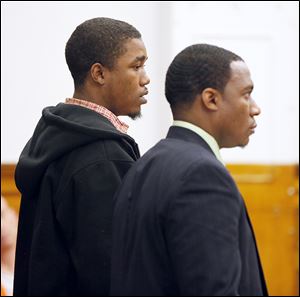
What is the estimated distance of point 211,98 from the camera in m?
1.65

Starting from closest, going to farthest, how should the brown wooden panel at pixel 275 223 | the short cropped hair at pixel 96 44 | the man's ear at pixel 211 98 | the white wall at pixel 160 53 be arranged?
the man's ear at pixel 211 98 < the short cropped hair at pixel 96 44 < the white wall at pixel 160 53 < the brown wooden panel at pixel 275 223

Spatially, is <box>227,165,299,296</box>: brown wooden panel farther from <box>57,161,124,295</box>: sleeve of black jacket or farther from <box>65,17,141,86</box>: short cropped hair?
<box>57,161,124,295</box>: sleeve of black jacket

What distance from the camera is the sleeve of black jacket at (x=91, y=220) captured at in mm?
1855

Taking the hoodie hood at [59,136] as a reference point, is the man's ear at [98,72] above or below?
above

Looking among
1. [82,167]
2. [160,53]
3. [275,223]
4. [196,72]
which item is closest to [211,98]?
[196,72]

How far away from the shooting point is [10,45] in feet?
13.8

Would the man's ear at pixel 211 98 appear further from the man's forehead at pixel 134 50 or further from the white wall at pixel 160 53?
the white wall at pixel 160 53

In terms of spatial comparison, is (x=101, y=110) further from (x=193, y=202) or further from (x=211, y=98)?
(x=193, y=202)

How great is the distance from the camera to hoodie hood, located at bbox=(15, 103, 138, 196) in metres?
1.92

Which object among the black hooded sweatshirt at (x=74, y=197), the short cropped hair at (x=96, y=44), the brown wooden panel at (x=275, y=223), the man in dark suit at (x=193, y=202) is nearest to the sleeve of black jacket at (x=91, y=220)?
the black hooded sweatshirt at (x=74, y=197)

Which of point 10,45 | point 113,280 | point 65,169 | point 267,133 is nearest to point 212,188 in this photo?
point 113,280

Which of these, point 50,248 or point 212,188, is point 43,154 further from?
point 212,188

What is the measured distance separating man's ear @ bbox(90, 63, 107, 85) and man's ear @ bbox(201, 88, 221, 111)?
418mm

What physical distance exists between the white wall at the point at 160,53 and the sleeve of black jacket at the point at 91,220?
234 cm
